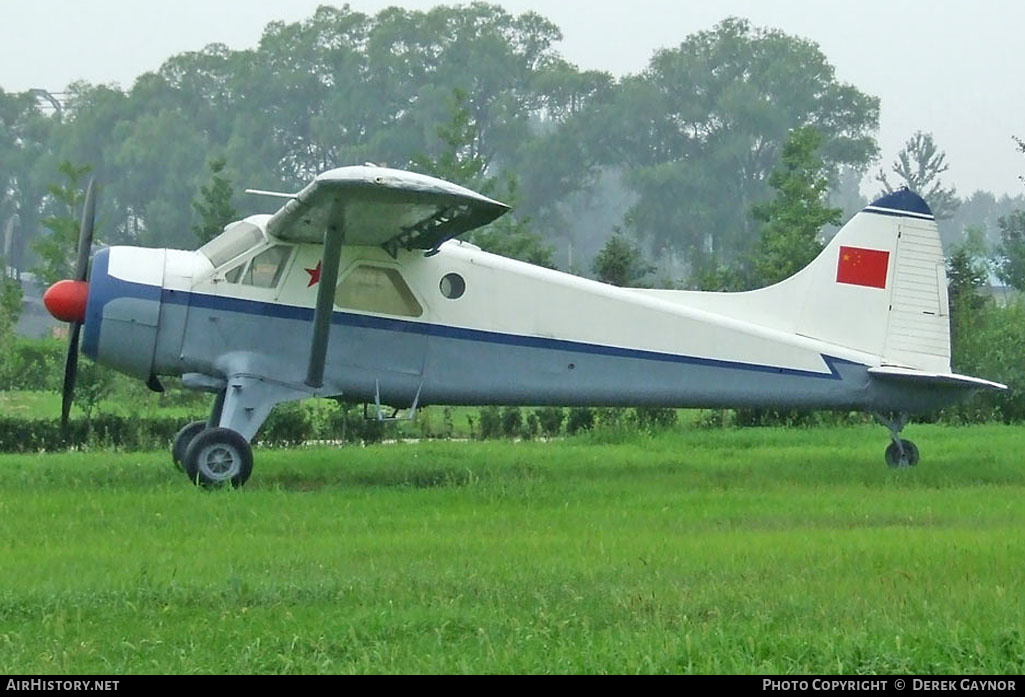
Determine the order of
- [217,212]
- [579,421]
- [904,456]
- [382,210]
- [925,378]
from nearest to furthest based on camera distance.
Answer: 1. [382,210]
2. [925,378]
3. [904,456]
4. [579,421]
5. [217,212]

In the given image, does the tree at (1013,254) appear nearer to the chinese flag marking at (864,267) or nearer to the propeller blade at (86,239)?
the chinese flag marking at (864,267)

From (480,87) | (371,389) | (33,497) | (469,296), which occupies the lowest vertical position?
(33,497)

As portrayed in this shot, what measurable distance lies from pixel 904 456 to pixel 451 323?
185 inches

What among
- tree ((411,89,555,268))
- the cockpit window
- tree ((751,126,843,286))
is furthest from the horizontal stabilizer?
tree ((411,89,555,268))

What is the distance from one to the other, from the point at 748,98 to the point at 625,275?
50877 mm

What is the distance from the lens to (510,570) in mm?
8039

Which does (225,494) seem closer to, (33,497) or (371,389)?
(33,497)

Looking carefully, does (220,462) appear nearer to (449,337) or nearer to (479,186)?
(449,337)

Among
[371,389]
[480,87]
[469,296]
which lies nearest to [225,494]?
[371,389]

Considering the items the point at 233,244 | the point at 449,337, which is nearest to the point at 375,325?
the point at 449,337

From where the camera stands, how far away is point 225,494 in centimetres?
1192
